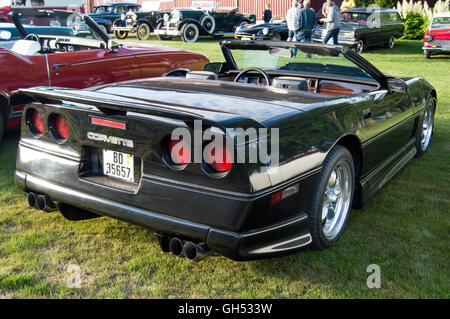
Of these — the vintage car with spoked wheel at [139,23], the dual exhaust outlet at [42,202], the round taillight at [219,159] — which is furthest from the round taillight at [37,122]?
the vintage car with spoked wheel at [139,23]

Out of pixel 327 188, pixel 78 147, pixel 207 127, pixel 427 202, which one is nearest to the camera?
pixel 207 127

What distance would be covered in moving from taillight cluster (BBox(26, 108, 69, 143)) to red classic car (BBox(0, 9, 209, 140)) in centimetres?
200

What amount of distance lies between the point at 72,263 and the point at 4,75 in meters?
2.78

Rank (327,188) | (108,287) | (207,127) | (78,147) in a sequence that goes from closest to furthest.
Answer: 1. (207,127)
2. (108,287)
3. (78,147)
4. (327,188)

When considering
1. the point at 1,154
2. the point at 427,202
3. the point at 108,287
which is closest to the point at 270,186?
the point at 108,287

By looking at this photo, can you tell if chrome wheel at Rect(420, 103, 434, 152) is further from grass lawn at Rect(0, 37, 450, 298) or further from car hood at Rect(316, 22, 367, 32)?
car hood at Rect(316, 22, 367, 32)

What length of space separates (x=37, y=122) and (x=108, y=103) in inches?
31.5

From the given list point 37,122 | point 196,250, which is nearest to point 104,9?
point 37,122

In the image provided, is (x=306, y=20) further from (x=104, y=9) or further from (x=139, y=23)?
(x=104, y=9)

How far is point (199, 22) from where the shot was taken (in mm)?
19000

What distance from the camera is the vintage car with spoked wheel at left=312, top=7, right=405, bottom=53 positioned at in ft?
49.8

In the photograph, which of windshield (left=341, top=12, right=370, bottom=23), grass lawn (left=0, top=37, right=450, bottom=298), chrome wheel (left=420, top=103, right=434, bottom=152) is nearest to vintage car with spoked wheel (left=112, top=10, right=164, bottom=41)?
windshield (left=341, top=12, right=370, bottom=23)
